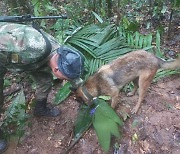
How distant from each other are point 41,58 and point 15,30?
1.42 feet

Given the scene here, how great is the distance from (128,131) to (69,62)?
4.90 feet

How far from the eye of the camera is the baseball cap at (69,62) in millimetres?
3432

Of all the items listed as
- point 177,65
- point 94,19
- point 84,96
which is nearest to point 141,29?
point 94,19

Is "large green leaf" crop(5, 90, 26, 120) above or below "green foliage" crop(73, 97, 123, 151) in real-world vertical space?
below

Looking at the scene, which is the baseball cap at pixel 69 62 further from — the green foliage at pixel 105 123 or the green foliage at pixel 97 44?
the green foliage at pixel 97 44

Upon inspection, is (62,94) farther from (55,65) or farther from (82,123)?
(55,65)

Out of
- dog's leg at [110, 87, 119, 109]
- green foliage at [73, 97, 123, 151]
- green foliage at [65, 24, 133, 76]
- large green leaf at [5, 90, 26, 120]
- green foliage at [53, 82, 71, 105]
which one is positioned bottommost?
large green leaf at [5, 90, 26, 120]

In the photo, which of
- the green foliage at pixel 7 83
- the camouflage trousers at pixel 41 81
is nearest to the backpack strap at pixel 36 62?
the camouflage trousers at pixel 41 81

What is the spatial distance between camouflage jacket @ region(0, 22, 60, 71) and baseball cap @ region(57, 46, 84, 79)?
0.62ft

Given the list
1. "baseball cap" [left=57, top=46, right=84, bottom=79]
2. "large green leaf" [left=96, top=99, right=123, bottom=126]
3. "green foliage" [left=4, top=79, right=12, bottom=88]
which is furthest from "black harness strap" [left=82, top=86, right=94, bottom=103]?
"green foliage" [left=4, top=79, right=12, bottom=88]

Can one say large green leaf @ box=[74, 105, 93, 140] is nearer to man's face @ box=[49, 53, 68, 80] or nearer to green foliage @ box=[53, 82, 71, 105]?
green foliage @ box=[53, 82, 71, 105]

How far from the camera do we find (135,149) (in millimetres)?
4141

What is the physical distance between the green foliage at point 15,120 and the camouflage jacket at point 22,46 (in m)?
1.28

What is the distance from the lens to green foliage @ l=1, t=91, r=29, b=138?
4.57m
